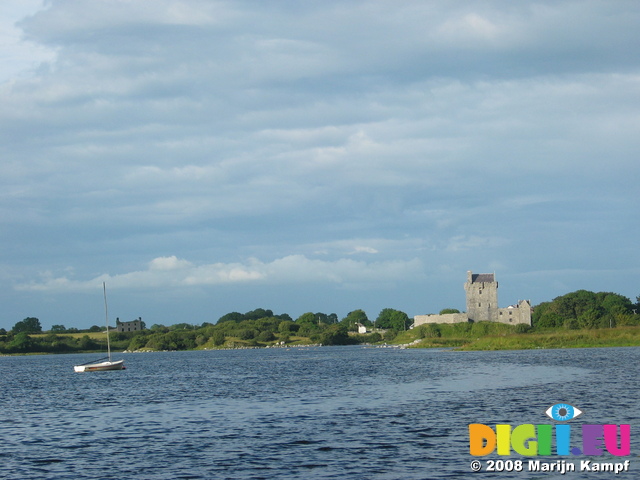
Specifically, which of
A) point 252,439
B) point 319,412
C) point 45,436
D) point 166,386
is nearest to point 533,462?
point 252,439

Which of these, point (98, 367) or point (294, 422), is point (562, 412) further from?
point (98, 367)

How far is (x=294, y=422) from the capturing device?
144 feet

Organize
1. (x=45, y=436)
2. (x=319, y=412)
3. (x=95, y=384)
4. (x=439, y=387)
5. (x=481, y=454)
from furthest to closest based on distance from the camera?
(x=95, y=384), (x=439, y=387), (x=319, y=412), (x=45, y=436), (x=481, y=454)

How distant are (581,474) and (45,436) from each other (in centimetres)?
3104

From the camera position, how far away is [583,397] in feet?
164

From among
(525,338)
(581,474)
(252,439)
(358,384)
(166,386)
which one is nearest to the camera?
(581,474)

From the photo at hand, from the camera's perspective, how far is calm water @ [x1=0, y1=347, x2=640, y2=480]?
30500 millimetres

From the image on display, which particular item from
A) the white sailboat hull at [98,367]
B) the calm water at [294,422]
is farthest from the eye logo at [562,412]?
the white sailboat hull at [98,367]

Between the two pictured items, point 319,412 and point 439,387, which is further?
point 439,387

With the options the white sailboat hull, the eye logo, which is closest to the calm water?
the eye logo

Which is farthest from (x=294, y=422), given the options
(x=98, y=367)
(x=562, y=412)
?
(x=98, y=367)

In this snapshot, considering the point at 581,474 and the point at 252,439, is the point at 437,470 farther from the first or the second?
the point at 252,439

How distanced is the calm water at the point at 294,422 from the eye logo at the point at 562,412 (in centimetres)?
71

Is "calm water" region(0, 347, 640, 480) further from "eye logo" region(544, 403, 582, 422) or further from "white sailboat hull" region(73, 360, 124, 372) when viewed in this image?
"white sailboat hull" region(73, 360, 124, 372)
